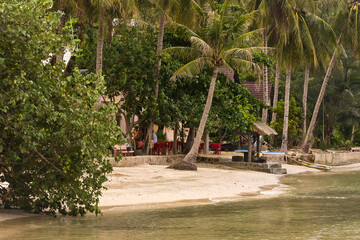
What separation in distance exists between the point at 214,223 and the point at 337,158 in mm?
25286

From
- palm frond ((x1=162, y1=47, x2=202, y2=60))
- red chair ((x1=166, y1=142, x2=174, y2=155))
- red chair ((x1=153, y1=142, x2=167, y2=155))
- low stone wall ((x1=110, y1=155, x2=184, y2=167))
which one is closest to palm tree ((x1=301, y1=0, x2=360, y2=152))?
red chair ((x1=166, y1=142, x2=174, y2=155))

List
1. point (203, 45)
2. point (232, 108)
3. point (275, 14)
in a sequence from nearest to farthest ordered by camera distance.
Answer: point (203, 45), point (232, 108), point (275, 14)

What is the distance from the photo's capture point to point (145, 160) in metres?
21.8

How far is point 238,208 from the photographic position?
13336 mm

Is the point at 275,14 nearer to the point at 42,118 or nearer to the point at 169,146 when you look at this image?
the point at 169,146

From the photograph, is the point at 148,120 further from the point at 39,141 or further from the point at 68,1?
the point at 39,141

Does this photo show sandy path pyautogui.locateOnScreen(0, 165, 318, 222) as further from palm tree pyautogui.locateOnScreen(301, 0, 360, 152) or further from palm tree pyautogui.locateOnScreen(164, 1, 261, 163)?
palm tree pyautogui.locateOnScreen(301, 0, 360, 152)

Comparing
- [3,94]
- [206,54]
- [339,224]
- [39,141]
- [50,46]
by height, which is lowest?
[339,224]

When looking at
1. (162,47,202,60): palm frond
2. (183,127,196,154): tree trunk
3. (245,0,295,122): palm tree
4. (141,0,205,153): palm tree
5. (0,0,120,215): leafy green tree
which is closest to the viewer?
(0,0,120,215): leafy green tree

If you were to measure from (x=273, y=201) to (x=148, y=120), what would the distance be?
9500mm

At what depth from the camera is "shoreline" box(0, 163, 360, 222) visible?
43.8 feet

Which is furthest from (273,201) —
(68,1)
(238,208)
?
(68,1)

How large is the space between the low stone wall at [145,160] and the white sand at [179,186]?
42 cm

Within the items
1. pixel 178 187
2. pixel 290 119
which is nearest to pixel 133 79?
pixel 178 187
